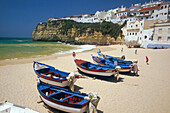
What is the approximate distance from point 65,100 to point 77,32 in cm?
6558


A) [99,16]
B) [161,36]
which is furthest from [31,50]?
[99,16]

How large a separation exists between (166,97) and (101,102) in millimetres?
4097

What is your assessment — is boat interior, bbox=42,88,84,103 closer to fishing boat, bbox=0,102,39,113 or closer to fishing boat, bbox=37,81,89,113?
fishing boat, bbox=37,81,89,113

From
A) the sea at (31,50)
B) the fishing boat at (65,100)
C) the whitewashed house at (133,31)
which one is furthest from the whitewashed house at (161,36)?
the fishing boat at (65,100)

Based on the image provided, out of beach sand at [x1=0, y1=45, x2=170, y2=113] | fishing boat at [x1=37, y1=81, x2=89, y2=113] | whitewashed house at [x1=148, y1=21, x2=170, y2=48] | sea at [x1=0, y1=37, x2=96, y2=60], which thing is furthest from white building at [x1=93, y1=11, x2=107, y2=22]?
fishing boat at [x1=37, y1=81, x2=89, y2=113]

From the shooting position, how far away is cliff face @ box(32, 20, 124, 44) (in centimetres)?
5710

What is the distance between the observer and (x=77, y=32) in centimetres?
6881

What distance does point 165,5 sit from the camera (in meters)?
43.8

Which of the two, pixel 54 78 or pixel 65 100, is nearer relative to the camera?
pixel 65 100

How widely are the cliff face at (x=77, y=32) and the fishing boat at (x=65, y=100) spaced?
4953cm

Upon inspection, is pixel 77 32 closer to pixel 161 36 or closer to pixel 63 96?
pixel 161 36

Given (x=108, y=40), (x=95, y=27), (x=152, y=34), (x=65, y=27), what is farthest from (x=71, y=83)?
(x=65, y=27)

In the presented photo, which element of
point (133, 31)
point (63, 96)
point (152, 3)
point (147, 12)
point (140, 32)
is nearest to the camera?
point (63, 96)

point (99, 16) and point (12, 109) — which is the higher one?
point (99, 16)
